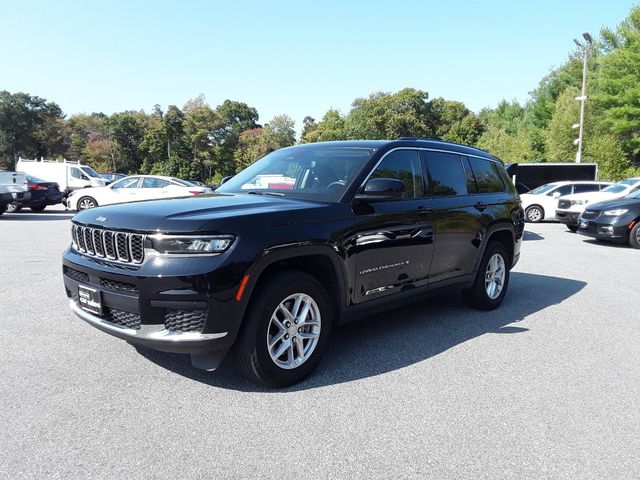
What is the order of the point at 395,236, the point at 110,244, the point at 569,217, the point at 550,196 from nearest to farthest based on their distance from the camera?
1. the point at 110,244
2. the point at 395,236
3. the point at 569,217
4. the point at 550,196

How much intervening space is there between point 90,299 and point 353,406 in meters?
2.02

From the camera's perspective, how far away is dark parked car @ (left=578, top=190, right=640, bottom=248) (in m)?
11.7

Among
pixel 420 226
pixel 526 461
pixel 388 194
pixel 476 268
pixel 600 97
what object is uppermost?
pixel 600 97

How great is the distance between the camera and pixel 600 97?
3494cm

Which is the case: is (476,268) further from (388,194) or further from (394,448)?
(394,448)

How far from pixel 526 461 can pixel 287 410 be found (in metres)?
1.46

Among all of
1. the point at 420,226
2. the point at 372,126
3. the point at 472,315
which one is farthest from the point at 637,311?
the point at 372,126

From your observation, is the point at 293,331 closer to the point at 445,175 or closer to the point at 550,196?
the point at 445,175

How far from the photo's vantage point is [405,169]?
4555 millimetres

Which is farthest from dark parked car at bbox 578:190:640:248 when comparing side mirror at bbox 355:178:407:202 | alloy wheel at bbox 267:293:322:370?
alloy wheel at bbox 267:293:322:370

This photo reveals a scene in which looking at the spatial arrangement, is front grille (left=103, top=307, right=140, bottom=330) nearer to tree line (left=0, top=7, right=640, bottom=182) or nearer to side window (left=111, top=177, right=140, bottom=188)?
side window (left=111, top=177, right=140, bottom=188)

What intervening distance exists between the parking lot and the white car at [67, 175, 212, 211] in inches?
484

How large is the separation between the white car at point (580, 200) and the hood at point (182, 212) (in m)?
14.4

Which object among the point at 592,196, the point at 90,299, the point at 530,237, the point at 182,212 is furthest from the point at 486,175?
the point at 592,196
